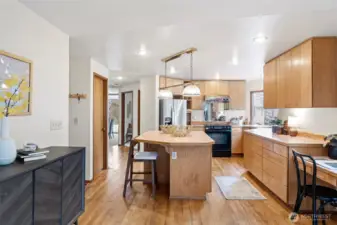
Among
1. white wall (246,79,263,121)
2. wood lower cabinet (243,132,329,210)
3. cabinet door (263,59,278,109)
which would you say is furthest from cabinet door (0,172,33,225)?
white wall (246,79,263,121)

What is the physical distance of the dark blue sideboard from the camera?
4.73ft

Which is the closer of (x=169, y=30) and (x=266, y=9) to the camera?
(x=266, y=9)

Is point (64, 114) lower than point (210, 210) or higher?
higher

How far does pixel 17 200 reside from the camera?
1.50 m

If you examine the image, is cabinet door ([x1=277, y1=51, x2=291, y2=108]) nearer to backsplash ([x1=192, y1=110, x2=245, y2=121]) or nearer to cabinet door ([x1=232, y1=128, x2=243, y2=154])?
cabinet door ([x1=232, y1=128, x2=243, y2=154])

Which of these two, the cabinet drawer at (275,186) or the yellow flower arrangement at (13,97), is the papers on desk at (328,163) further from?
the yellow flower arrangement at (13,97)

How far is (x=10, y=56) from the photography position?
1.94 m

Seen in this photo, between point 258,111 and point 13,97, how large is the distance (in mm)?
6777

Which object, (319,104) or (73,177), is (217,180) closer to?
(319,104)

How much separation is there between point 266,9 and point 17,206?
7.90 feet

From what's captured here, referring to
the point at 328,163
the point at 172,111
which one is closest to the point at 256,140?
the point at 328,163

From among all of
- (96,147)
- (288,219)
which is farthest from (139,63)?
(288,219)

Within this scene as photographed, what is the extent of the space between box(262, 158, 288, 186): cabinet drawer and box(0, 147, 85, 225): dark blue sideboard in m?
2.55

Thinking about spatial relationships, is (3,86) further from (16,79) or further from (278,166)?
(278,166)
